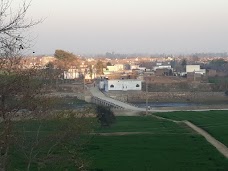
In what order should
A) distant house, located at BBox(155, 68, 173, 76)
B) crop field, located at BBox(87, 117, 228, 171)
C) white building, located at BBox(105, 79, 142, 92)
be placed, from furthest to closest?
distant house, located at BBox(155, 68, 173, 76)
white building, located at BBox(105, 79, 142, 92)
crop field, located at BBox(87, 117, 228, 171)

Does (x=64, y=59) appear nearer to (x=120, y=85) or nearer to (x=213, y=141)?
(x=120, y=85)

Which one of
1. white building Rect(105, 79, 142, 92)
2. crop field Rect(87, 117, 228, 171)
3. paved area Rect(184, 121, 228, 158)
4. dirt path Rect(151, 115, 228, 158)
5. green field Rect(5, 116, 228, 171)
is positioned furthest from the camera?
white building Rect(105, 79, 142, 92)

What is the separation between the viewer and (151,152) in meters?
25.0

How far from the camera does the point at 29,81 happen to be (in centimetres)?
873

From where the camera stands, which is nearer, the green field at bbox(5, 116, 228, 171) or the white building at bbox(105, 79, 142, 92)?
the green field at bbox(5, 116, 228, 171)

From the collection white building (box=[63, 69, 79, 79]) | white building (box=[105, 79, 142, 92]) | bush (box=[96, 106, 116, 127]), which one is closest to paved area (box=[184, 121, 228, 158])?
bush (box=[96, 106, 116, 127])

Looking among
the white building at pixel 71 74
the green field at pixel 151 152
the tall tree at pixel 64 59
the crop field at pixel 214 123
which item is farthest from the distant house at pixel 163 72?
the green field at pixel 151 152

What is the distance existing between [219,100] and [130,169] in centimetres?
6080

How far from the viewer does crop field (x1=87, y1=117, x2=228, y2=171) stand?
69.3 feet

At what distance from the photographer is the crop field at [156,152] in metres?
21.1

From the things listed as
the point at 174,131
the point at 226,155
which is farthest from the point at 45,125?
the point at 174,131

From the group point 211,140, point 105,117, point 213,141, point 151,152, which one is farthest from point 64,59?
point 151,152

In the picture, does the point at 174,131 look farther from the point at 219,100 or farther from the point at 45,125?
the point at 219,100

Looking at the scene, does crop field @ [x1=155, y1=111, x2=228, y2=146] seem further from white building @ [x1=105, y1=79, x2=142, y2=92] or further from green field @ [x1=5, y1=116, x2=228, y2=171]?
white building @ [x1=105, y1=79, x2=142, y2=92]
